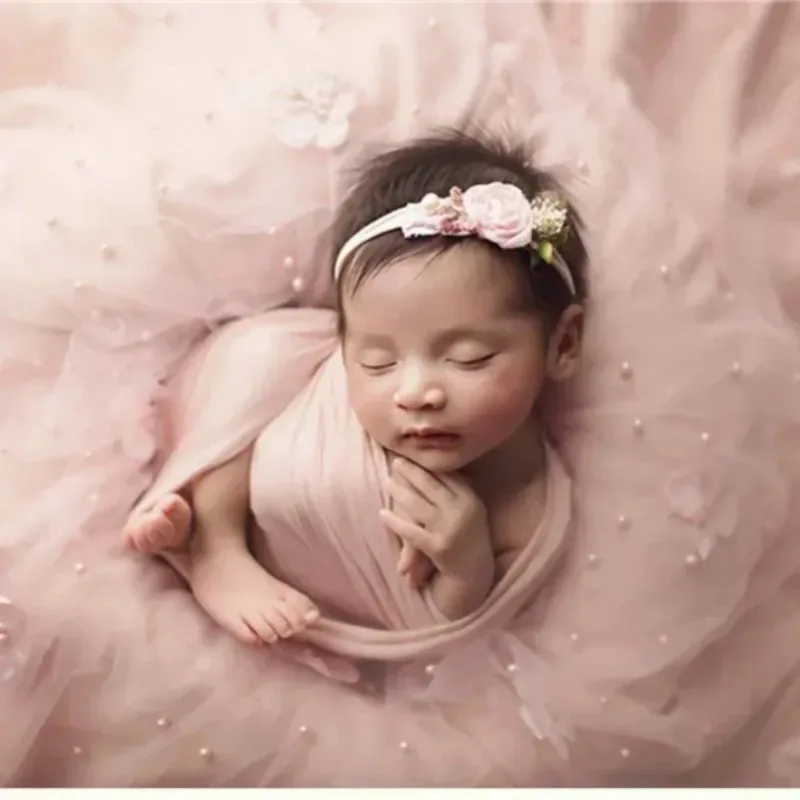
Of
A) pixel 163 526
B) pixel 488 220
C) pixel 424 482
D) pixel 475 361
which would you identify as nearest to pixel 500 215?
pixel 488 220

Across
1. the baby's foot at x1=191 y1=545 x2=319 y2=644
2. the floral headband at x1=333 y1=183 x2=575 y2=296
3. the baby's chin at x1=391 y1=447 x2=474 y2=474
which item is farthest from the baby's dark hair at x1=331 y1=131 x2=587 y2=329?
the baby's foot at x1=191 y1=545 x2=319 y2=644

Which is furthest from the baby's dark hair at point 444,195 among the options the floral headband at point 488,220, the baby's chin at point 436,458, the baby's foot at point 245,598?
the baby's foot at point 245,598

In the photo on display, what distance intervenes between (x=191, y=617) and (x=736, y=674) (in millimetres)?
523

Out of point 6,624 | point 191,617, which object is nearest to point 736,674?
point 191,617

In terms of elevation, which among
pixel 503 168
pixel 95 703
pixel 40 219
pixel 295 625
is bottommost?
pixel 95 703

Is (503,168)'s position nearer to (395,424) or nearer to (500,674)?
(395,424)

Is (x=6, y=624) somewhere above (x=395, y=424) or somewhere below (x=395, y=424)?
below

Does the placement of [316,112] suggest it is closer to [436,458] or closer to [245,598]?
[436,458]

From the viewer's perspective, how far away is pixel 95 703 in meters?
0.96

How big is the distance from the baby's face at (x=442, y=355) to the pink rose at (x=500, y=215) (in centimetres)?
2

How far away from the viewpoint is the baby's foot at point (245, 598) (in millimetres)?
953

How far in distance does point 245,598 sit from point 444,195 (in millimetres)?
416

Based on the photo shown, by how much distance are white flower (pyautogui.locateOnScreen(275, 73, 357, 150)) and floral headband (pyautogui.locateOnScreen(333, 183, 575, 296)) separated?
121 mm

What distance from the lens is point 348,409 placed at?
0.95 metres
